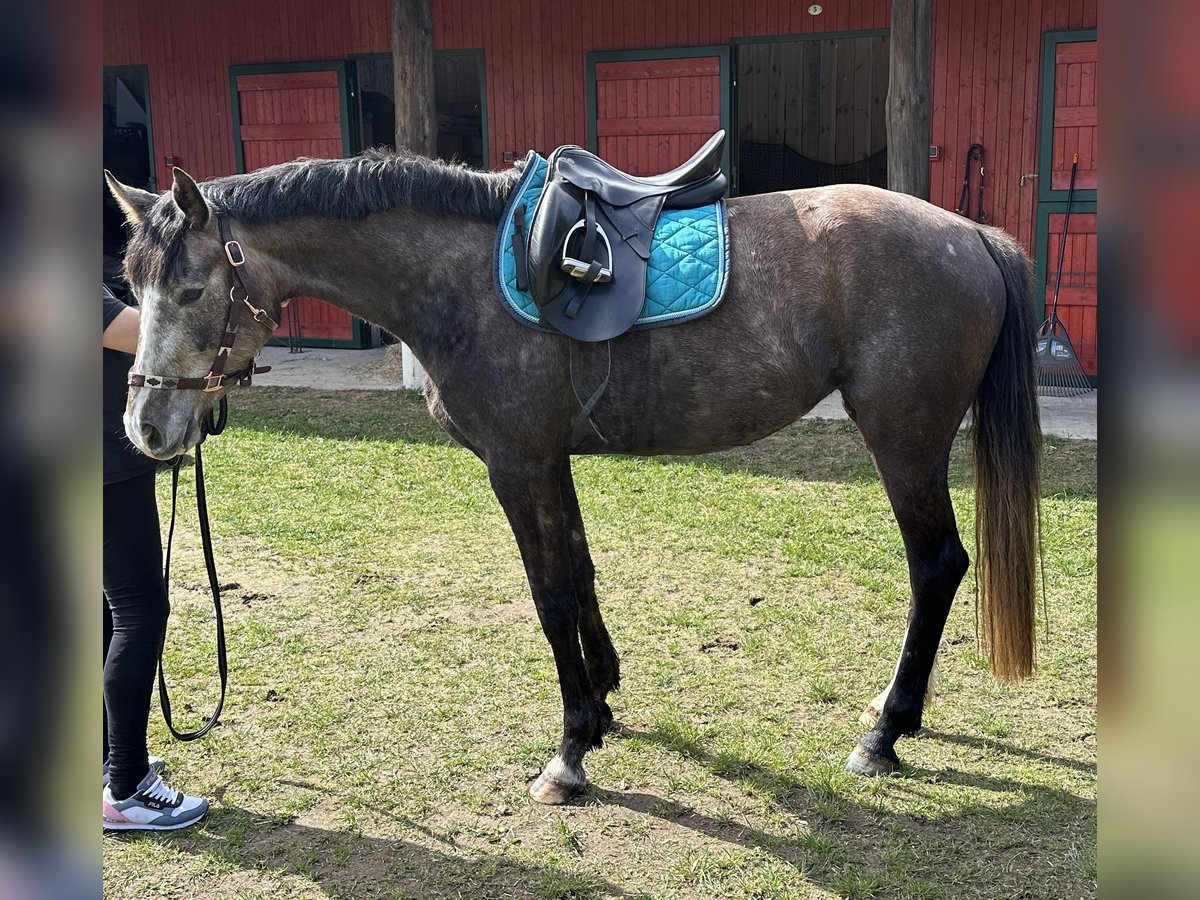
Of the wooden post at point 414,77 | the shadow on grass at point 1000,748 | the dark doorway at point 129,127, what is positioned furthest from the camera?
the dark doorway at point 129,127

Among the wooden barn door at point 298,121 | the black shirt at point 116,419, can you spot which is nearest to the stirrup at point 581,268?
the black shirt at point 116,419

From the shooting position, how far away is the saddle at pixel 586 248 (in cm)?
268

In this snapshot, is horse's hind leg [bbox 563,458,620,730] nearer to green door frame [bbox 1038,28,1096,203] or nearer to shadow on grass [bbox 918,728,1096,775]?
shadow on grass [bbox 918,728,1096,775]

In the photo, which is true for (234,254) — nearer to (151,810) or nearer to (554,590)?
(554,590)

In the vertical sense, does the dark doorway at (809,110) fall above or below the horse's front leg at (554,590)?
above

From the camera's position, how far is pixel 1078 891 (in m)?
2.40

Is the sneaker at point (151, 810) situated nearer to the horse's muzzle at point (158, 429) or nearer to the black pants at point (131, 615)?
the black pants at point (131, 615)

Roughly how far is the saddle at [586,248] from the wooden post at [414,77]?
18.2 feet

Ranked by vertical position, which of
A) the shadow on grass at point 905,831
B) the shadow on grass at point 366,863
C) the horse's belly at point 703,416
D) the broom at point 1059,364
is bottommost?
the shadow on grass at point 366,863

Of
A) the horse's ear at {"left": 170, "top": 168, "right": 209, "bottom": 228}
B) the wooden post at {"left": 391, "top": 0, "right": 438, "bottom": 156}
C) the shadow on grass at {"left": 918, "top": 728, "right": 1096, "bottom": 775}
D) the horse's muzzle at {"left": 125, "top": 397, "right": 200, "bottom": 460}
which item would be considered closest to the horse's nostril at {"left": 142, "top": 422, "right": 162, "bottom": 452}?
the horse's muzzle at {"left": 125, "top": 397, "right": 200, "bottom": 460}
